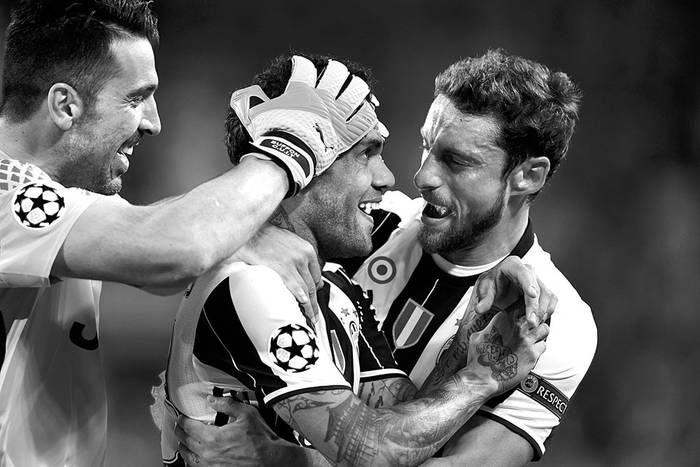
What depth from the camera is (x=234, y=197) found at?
207 centimetres

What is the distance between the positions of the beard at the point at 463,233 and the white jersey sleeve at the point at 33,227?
55.5 inches

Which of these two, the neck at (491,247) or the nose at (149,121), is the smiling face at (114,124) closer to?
the nose at (149,121)

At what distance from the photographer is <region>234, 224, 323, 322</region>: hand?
7.66ft

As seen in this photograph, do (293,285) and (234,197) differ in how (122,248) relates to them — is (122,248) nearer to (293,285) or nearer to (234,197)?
(234,197)

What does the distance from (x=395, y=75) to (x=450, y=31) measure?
45 cm

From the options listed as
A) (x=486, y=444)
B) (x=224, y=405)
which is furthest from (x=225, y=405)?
(x=486, y=444)

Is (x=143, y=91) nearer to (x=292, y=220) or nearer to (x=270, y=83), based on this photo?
(x=270, y=83)

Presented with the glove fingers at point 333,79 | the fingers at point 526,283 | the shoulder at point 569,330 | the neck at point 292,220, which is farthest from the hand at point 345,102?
the shoulder at point 569,330

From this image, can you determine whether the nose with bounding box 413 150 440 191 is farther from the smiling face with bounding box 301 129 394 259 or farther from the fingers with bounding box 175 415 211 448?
the fingers with bounding box 175 415 211 448

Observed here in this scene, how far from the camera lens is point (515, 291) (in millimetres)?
2676

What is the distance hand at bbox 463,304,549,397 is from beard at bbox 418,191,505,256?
1.82 ft

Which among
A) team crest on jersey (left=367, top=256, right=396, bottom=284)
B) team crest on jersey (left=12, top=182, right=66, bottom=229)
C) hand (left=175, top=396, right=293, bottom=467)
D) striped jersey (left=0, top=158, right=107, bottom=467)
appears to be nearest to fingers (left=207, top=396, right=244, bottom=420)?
hand (left=175, top=396, right=293, bottom=467)

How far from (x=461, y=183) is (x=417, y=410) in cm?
105

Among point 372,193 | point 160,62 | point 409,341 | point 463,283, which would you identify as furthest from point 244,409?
point 160,62
